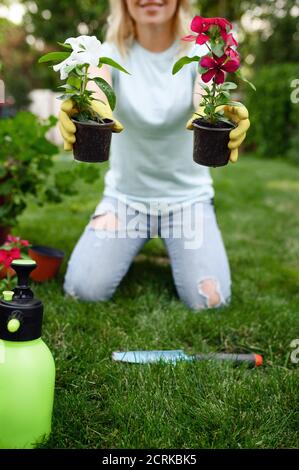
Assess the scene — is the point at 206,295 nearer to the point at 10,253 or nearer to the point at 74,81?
the point at 10,253

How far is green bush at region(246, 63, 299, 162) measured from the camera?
1032 centimetres

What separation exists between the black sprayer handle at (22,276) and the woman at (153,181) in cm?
105

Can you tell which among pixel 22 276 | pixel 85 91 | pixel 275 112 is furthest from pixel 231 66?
pixel 275 112

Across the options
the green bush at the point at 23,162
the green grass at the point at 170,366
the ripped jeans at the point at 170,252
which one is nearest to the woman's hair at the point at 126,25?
the green bush at the point at 23,162

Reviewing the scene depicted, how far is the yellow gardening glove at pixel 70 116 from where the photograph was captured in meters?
1.67

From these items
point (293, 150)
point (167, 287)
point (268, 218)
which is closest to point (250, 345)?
point (167, 287)

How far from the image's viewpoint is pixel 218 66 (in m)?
1.56

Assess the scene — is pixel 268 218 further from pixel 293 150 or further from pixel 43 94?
pixel 43 94

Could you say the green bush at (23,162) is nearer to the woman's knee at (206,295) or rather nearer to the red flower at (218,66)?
the woman's knee at (206,295)

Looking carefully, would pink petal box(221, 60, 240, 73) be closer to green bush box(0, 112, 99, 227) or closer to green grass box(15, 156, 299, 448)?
green grass box(15, 156, 299, 448)

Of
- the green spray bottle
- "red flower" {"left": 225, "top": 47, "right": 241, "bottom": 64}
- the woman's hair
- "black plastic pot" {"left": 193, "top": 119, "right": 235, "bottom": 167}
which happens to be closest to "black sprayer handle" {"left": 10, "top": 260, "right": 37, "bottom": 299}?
the green spray bottle

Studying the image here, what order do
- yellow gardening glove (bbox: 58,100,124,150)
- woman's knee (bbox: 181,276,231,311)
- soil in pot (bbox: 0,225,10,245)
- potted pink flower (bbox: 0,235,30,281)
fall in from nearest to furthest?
1. yellow gardening glove (bbox: 58,100,124,150)
2. potted pink flower (bbox: 0,235,30,281)
3. woman's knee (bbox: 181,276,231,311)
4. soil in pot (bbox: 0,225,10,245)

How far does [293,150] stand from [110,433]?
27.9 ft

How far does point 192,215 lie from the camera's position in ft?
8.24
